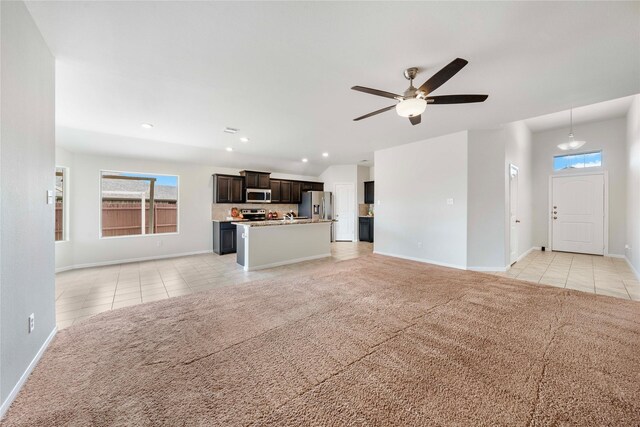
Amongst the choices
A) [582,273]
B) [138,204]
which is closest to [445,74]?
[582,273]

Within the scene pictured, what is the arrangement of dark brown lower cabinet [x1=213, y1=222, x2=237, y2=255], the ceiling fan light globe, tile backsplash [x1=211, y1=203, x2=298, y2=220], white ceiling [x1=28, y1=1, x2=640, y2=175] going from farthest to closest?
tile backsplash [x1=211, y1=203, x2=298, y2=220] → dark brown lower cabinet [x1=213, y1=222, x2=237, y2=255] → the ceiling fan light globe → white ceiling [x1=28, y1=1, x2=640, y2=175]

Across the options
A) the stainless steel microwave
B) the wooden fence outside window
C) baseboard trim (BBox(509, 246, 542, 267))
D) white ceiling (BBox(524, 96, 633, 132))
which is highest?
white ceiling (BBox(524, 96, 633, 132))

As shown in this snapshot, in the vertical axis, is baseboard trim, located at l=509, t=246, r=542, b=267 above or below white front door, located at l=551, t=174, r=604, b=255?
below

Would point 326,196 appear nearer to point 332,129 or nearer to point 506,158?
point 332,129

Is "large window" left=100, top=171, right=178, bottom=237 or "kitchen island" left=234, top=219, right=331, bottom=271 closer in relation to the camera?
"kitchen island" left=234, top=219, right=331, bottom=271

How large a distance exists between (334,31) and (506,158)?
14.4 feet

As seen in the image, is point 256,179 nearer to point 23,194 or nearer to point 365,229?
point 365,229

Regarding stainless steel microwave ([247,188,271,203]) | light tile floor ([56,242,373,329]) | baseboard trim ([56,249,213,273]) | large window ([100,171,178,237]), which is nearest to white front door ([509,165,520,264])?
light tile floor ([56,242,373,329])

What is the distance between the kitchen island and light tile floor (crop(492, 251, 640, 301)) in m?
3.67

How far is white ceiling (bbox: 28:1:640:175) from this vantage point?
5.85 ft

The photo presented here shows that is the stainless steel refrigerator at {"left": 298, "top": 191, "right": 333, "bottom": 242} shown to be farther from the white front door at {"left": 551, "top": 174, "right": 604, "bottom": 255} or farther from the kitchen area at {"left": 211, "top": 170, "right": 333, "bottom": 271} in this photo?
the white front door at {"left": 551, "top": 174, "right": 604, "bottom": 255}

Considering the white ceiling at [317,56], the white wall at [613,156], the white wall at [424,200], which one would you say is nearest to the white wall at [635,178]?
the white wall at [613,156]

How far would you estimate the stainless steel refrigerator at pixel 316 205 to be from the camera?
821 centimetres

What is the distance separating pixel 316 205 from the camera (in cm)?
830
